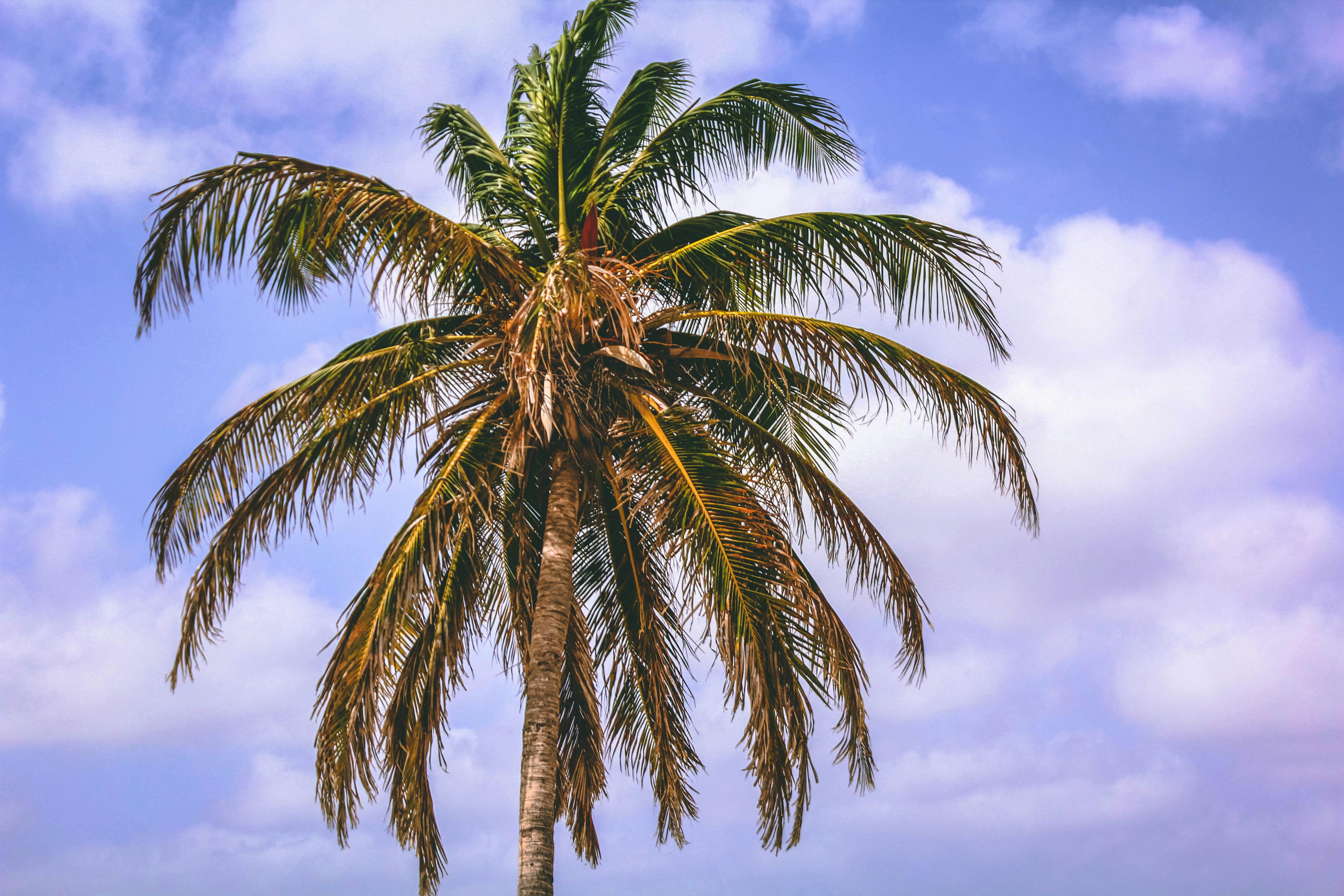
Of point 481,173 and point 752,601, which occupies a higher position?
point 481,173

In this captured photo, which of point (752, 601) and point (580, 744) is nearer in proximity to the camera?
point (752, 601)

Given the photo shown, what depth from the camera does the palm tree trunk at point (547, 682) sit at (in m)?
8.99

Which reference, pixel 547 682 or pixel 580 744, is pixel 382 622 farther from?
pixel 580 744

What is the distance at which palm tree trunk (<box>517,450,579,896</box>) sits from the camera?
8.99 metres

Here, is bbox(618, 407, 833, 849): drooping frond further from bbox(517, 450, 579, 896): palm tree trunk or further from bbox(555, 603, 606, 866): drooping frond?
bbox(555, 603, 606, 866): drooping frond

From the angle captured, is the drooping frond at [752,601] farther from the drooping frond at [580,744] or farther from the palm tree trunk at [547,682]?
the drooping frond at [580,744]

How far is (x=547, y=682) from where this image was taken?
31.1 feet

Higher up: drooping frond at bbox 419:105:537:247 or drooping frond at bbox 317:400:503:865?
drooping frond at bbox 419:105:537:247

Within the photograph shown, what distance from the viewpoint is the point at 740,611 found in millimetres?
8609

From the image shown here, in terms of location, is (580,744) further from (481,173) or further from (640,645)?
(481,173)

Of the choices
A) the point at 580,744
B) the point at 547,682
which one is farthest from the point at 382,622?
the point at 580,744

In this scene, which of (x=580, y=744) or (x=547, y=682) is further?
(x=580, y=744)

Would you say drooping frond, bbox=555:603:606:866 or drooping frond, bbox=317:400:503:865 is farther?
drooping frond, bbox=555:603:606:866

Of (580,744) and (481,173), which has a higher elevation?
(481,173)
